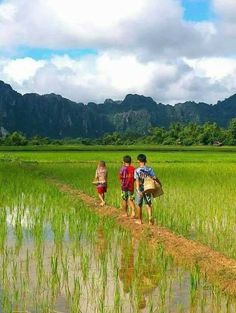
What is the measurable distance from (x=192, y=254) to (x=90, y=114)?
156m

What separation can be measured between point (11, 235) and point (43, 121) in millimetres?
150478

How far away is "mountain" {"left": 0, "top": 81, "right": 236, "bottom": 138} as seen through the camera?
14762 centimetres

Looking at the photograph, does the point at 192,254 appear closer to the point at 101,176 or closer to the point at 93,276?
the point at 93,276

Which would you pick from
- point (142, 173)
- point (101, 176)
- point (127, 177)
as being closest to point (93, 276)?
point (142, 173)

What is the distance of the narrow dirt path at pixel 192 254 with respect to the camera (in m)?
5.19

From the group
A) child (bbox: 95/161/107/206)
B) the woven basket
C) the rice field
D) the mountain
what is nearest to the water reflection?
the rice field

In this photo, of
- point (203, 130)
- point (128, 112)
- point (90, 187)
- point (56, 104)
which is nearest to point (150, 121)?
point (128, 112)

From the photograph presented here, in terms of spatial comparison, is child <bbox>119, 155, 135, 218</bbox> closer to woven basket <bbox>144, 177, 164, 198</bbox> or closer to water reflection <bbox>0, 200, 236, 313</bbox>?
woven basket <bbox>144, 177, 164, 198</bbox>

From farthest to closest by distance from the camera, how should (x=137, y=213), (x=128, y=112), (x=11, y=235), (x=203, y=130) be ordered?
(x=128, y=112)
(x=203, y=130)
(x=137, y=213)
(x=11, y=235)

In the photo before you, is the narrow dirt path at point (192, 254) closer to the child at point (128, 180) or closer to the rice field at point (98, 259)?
the rice field at point (98, 259)

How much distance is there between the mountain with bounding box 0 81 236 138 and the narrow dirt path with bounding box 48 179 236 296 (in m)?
135

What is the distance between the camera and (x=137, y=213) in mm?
9000

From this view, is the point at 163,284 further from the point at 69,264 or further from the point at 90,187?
the point at 90,187

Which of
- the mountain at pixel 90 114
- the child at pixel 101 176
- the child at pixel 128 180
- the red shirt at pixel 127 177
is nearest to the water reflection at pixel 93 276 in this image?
the child at pixel 128 180
